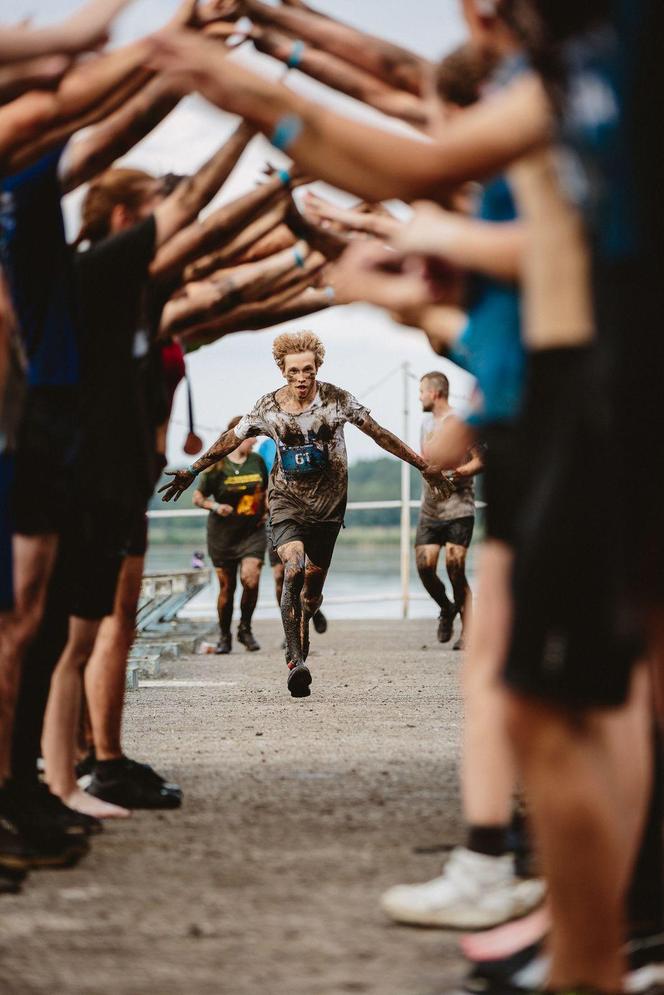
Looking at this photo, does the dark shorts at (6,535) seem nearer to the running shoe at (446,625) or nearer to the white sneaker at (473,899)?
the white sneaker at (473,899)

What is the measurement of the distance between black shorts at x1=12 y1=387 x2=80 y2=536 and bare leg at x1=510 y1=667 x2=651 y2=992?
2.05m

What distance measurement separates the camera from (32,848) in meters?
3.78

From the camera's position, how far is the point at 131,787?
4.67 m

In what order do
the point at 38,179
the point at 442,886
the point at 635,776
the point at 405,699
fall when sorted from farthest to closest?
the point at 405,699 < the point at 38,179 < the point at 442,886 < the point at 635,776

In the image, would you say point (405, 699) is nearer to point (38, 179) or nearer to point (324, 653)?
point (324, 653)

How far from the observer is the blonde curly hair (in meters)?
8.49

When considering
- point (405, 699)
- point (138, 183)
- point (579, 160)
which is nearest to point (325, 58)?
point (138, 183)

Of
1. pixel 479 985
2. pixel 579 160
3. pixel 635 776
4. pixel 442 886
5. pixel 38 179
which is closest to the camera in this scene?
pixel 579 160

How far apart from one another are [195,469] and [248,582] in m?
5.85

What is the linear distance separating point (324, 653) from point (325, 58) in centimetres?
879

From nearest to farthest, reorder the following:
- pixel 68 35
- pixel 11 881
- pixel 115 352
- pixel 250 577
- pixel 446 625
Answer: pixel 68 35 → pixel 11 881 → pixel 115 352 → pixel 446 625 → pixel 250 577

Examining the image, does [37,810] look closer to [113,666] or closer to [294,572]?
[113,666]

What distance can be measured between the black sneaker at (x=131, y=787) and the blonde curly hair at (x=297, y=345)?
4.12 meters

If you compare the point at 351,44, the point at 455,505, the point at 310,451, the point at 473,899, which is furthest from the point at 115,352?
the point at 455,505
